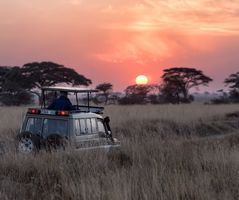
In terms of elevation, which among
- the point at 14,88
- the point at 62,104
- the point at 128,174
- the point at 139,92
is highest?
the point at 14,88

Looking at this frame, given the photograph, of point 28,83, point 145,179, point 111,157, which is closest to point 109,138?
point 111,157

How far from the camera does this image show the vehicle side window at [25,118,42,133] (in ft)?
35.3

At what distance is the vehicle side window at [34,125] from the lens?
424 inches

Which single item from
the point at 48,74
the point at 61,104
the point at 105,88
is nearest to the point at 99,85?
the point at 105,88

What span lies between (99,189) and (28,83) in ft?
137

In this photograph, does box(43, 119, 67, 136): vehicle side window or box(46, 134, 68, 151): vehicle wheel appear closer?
box(46, 134, 68, 151): vehicle wheel

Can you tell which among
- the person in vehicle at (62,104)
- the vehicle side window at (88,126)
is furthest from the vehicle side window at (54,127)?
the person in vehicle at (62,104)

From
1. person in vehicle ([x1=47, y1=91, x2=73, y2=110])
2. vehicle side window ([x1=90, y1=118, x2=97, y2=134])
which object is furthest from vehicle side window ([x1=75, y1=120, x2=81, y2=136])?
person in vehicle ([x1=47, y1=91, x2=73, y2=110])

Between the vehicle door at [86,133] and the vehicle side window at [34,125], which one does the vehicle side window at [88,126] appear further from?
the vehicle side window at [34,125]

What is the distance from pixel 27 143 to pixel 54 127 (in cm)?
64

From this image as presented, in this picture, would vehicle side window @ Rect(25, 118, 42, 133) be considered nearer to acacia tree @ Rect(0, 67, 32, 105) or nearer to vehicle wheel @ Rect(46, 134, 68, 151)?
vehicle wheel @ Rect(46, 134, 68, 151)

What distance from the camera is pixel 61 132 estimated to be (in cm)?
1048

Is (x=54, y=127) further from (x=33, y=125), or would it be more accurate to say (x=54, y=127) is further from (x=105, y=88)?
(x=105, y=88)

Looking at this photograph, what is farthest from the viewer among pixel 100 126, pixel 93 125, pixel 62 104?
pixel 62 104
